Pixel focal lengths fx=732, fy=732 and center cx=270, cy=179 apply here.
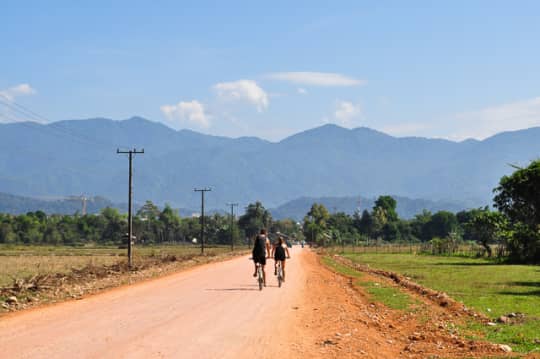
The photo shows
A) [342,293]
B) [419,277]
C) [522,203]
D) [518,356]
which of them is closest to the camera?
[518,356]

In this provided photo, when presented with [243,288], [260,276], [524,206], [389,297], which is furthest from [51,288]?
[524,206]

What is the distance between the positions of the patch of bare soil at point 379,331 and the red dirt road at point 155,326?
2.40ft

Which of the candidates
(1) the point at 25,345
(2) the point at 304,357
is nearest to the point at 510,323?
(2) the point at 304,357

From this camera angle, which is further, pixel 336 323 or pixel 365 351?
pixel 336 323

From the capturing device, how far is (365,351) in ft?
50.4

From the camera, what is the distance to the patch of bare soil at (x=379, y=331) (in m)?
15.3

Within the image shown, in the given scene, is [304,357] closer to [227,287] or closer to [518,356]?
[518,356]

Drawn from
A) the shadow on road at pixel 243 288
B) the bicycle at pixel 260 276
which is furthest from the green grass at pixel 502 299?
the shadow on road at pixel 243 288

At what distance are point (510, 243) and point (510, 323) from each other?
54.3m

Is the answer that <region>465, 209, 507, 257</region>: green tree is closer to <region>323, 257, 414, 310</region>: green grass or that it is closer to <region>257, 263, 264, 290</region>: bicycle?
<region>323, 257, 414, 310</region>: green grass

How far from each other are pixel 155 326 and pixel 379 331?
18.9 ft

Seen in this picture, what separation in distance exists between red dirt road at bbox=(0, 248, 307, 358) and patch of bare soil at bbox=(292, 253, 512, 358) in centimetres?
73

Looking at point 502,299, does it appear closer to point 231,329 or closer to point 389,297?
point 389,297

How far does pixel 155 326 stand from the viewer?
1762 centimetres
